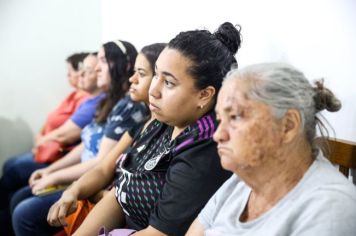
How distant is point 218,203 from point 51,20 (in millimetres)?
2355

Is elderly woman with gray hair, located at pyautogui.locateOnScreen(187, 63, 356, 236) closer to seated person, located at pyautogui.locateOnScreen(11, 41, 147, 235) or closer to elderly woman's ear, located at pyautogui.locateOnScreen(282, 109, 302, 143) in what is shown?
elderly woman's ear, located at pyautogui.locateOnScreen(282, 109, 302, 143)

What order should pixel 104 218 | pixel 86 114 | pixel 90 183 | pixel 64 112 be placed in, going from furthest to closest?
1. pixel 64 112
2. pixel 86 114
3. pixel 90 183
4. pixel 104 218

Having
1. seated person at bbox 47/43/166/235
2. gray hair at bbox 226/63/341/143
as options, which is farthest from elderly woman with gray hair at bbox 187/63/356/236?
seated person at bbox 47/43/166/235

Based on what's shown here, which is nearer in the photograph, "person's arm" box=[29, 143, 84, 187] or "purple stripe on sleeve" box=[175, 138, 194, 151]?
"purple stripe on sleeve" box=[175, 138, 194, 151]

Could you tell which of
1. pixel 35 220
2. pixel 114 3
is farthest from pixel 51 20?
pixel 35 220

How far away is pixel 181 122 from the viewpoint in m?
1.19

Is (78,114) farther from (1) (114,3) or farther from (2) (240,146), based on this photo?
(2) (240,146)

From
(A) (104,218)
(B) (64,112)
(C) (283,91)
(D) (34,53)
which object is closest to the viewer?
(C) (283,91)

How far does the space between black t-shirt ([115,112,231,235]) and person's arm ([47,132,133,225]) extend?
11.5 inches

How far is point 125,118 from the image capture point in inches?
71.0

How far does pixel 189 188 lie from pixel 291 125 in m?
0.39

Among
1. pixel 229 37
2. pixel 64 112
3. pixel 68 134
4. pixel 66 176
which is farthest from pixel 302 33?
pixel 64 112

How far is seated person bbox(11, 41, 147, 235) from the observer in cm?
168

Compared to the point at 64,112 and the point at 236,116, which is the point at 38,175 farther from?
the point at 236,116
